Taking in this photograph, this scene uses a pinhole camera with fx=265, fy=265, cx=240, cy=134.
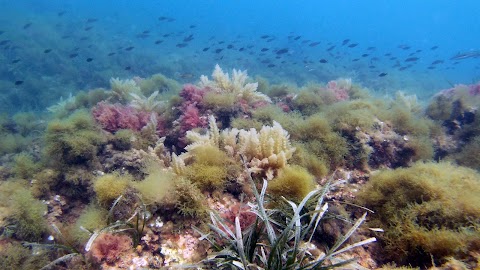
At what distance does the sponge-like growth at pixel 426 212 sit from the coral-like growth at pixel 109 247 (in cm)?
308

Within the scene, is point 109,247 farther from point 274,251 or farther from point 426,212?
point 426,212

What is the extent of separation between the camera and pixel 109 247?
3100 millimetres

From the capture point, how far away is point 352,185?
433cm

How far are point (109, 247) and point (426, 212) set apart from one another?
3692 mm

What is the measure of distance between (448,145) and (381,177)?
4274 millimetres

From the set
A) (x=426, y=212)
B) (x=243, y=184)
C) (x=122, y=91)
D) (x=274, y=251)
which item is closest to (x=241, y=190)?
(x=243, y=184)

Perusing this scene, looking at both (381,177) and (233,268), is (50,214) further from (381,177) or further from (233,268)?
(381,177)

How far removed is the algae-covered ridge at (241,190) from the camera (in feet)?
9.21

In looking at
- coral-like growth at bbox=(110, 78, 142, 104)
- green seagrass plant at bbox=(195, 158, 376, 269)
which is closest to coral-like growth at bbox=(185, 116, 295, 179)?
green seagrass plant at bbox=(195, 158, 376, 269)

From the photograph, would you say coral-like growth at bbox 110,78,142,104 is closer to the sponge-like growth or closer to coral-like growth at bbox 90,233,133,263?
coral-like growth at bbox 90,233,133,263

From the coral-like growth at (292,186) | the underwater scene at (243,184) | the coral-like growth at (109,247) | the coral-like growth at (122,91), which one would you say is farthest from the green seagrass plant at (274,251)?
the coral-like growth at (122,91)

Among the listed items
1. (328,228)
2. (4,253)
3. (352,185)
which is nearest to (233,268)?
(328,228)

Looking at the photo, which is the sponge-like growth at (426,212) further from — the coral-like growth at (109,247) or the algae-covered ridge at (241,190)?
the coral-like growth at (109,247)

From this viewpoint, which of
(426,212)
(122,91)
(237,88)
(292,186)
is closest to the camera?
(426,212)
